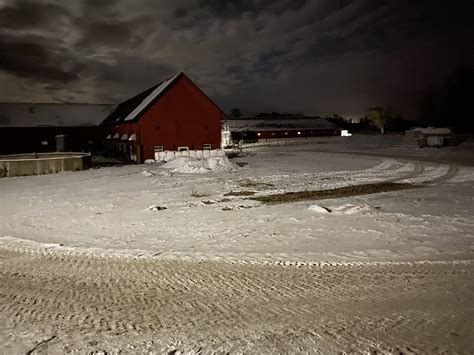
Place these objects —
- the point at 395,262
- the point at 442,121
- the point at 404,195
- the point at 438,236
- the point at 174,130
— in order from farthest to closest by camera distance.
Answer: the point at 442,121 → the point at 174,130 → the point at 404,195 → the point at 438,236 → the point at 395,262

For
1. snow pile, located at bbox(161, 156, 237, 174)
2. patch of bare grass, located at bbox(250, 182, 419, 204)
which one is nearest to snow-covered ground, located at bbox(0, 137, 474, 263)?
patch of bare grass, located at bbox(250, 182, 419, 204)

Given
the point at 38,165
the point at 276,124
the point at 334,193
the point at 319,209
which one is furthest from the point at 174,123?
the point at 276,124

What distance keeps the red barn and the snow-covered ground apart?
51.2 feet

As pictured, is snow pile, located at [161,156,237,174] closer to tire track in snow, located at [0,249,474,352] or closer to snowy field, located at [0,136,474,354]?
snowy field, located at [0,136,474,354]

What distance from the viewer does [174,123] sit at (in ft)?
122

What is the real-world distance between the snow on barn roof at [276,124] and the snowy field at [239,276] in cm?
6429

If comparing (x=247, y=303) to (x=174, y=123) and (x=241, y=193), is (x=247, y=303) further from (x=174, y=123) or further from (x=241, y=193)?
(x=174, y=123)

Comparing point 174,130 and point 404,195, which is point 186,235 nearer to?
point 404,195

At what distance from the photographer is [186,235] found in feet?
33.8

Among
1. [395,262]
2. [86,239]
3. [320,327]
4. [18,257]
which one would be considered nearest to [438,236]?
[395,262]

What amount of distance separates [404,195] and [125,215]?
11429 millimetres

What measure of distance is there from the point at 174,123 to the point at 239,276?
31810mm

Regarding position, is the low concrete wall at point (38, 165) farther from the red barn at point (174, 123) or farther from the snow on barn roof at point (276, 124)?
the snow on barn roof at point (276, 124)

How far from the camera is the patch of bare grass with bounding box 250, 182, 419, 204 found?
15164mm
